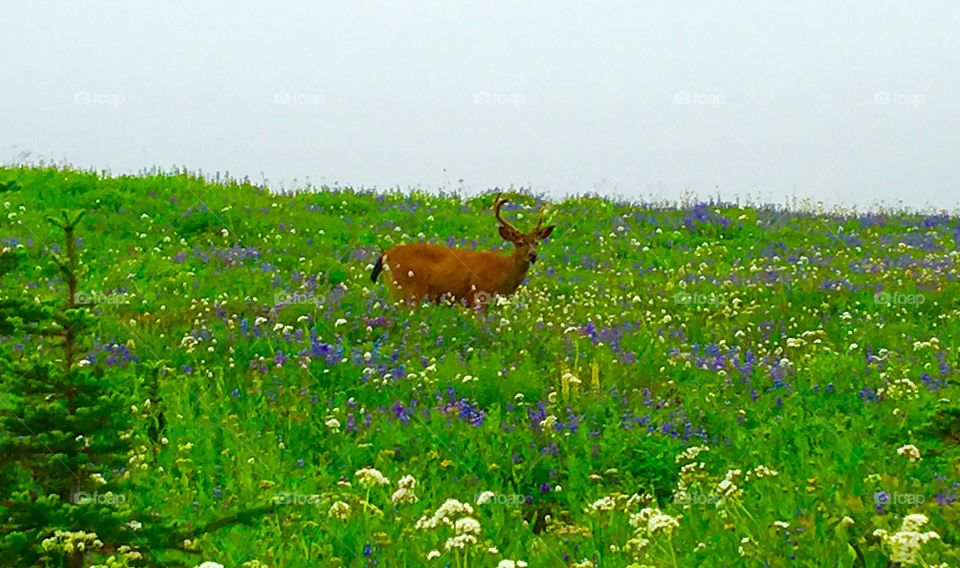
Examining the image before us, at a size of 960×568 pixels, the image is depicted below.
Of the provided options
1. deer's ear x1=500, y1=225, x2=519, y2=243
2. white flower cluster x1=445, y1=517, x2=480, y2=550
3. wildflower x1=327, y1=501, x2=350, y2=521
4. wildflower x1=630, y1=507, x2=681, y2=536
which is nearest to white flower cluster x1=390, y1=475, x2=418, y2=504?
wildflower x1=327, y1=501, x2=350, y2=521

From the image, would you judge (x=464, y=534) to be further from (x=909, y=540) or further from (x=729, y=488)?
(x=909, y=540)

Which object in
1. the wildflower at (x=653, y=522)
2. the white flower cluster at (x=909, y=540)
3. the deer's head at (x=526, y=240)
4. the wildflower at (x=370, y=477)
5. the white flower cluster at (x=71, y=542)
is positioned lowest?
the wildflower at (x=653, y=522)

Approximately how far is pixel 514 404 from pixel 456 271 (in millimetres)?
3910

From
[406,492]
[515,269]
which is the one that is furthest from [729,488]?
[515,269]

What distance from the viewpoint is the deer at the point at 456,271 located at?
1230 centimetres

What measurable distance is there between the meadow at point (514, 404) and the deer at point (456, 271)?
328 millimetres

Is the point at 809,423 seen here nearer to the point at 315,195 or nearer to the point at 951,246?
the point at 951,246

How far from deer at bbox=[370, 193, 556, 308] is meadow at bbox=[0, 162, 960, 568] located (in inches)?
12.9

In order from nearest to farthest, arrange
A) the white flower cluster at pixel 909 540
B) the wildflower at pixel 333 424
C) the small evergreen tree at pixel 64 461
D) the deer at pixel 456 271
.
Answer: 1. the small evergreen tree at pixel 64 461
2. the white flower cluster at pixel 909 540
3. the wildflower at pixel 333 424
4. the deer at pixel 456 271

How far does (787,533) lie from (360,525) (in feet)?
8.15

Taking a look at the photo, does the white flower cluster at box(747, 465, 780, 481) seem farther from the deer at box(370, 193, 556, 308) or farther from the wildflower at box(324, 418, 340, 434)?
the deer at box(370, 193, 556, 308)

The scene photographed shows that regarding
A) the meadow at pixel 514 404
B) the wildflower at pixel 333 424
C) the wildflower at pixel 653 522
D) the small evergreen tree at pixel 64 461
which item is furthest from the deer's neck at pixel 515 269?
the small evergreen tree at pixel 64 461

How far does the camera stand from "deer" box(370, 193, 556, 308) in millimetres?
12305

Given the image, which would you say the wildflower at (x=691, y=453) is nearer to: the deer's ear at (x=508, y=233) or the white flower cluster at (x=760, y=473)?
the white flower cluster at (x=760, y=473)
